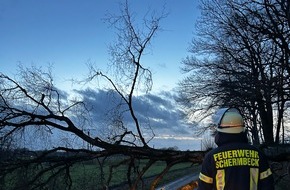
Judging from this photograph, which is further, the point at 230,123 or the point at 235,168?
the point at 230,123

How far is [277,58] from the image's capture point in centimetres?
2514

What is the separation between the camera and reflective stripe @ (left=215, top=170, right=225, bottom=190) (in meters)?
4.57

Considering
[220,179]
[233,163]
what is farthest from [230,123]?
[220,179]

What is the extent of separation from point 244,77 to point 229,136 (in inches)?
787

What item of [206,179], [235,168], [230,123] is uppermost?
[230,123]

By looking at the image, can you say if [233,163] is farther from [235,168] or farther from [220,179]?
[220,179]

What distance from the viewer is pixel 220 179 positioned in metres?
4.59

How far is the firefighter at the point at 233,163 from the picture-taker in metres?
4.57

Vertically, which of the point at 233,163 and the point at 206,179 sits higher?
the point at 233,163

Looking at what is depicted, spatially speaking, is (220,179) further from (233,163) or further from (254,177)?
(254,177)

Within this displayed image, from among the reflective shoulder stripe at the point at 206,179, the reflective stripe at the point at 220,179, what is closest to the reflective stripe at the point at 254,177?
the reflective stripe at the point at 220,179

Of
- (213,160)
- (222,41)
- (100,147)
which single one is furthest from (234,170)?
(222,41)

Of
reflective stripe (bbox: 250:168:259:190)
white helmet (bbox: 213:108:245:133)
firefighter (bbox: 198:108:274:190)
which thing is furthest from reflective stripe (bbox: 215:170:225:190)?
white helmet (bbox: 213:108:245:133)

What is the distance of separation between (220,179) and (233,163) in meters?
0.21
